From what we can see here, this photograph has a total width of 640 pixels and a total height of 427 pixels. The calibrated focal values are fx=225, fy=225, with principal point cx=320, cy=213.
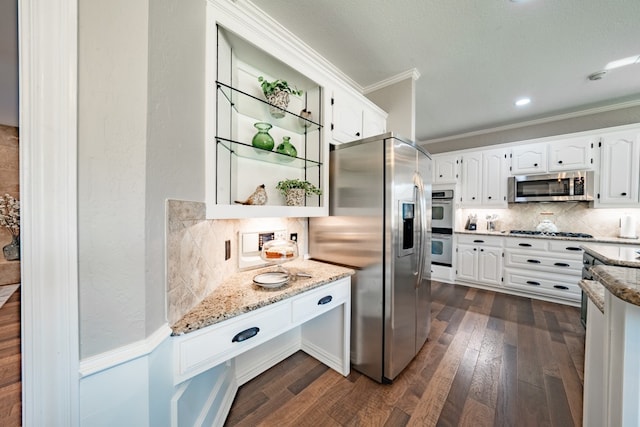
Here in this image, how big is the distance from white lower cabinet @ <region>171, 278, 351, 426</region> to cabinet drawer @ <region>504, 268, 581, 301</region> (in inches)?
124

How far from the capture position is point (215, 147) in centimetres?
120

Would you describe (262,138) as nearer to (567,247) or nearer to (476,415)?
(476,415)

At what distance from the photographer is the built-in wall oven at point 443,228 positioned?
394cm

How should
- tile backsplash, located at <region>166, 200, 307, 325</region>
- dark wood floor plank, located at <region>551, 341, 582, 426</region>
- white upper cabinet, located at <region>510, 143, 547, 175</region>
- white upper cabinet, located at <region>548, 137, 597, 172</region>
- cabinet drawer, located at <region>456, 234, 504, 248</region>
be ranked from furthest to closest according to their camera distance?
1. cabinet drawer, located at <region>456, 234, 504, 248</region>
2. white upper cabinet, located at <region>510, 143, 547, 175</region>
3. white upper cabinet, located at <region>548, 137, 597, 172</region>
4. dark wood floor plank, located at <region>551, 341, 582, 426</region>
5. tile backsplash, located at <region>166, 200, 307, 325</region>

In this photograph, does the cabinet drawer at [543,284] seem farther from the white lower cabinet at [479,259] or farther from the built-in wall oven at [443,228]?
the built-in wall oven at [443,228]

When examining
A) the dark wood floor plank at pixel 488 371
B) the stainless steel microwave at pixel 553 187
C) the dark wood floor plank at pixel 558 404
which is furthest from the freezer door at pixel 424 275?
the stainless steel microwave at pixel 553 187

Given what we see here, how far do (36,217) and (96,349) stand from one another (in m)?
0.41

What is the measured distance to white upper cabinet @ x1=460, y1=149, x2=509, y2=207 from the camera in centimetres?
365

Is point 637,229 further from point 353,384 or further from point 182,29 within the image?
point 182,29

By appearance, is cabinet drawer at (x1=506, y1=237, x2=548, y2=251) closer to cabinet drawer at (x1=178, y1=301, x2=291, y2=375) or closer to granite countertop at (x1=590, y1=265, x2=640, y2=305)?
granite countertop at (x1=590, y1=265, x2=640, y2=305)

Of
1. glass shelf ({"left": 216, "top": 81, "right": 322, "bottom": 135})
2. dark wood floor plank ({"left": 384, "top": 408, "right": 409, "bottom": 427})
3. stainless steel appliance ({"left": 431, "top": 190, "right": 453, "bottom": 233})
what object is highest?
glass shelf ({"left": 216, "top": 81, "right": 322, "bottom": 135})

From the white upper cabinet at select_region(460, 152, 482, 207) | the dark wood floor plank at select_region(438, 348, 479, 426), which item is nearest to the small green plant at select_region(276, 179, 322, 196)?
the dark wood floor plank at select_region(438, 348, 479, 426)

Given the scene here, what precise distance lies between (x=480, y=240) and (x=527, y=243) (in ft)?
1.85

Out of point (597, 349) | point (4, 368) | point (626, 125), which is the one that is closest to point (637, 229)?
point (626, 125)
